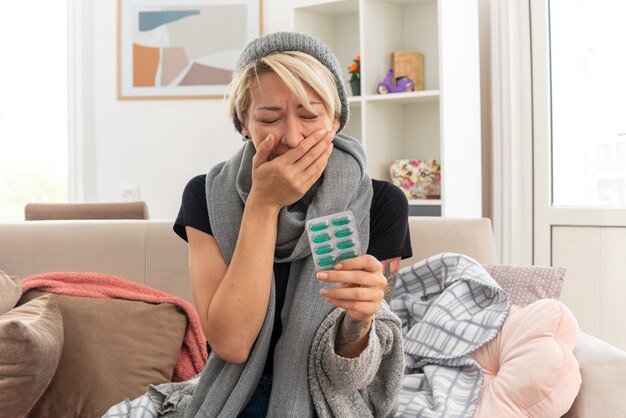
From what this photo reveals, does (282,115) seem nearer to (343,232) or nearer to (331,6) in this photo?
(343,232)

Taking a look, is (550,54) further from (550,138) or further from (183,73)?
(183,73)

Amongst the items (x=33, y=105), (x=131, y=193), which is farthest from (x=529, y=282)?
(x=33, y=105)

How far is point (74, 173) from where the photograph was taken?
432 cm

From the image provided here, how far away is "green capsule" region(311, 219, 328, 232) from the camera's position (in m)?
1.08

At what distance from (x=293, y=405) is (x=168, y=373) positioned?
0.64 meters

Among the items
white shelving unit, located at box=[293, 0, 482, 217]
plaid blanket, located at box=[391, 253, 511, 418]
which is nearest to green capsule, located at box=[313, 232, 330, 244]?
plaid blanket, located at box=[391, 253, 511, 418]

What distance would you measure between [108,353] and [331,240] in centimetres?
91

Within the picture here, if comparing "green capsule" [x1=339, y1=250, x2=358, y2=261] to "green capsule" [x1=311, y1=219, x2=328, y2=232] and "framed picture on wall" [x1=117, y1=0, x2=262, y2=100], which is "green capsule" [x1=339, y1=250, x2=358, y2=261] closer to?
"green capsule" [x1=311, y1=219, x2=328, y2=232]

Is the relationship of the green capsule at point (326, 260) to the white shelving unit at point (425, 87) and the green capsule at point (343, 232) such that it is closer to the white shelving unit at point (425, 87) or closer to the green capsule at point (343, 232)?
the green capsule at point (343, 232)

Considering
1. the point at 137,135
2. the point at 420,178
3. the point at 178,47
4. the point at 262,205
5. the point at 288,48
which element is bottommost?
the point at 262,205

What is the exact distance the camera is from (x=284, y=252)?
1.39 meters

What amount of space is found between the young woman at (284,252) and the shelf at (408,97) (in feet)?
6.47

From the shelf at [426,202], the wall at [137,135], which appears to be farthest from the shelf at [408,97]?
the wall at [137,135]

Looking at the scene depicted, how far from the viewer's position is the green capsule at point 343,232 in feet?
3.54
